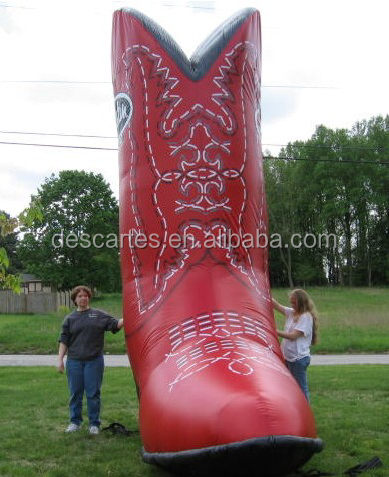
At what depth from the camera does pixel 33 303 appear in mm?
19578

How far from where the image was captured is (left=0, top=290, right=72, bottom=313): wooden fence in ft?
63.6

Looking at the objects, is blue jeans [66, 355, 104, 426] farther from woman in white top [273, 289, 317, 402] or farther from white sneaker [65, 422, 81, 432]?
woman in white top [273, 289, 317, 402]

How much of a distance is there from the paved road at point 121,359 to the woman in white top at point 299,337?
17.0 feet

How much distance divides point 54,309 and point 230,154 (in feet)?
54.1

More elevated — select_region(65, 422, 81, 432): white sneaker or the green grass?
select_region(65, 422, 81, 432): white sneaker

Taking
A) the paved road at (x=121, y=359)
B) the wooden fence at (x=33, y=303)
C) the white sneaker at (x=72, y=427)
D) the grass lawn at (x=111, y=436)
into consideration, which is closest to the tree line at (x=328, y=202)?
the wooden fence at (x=33, y=303)

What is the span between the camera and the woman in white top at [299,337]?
3.78 metres

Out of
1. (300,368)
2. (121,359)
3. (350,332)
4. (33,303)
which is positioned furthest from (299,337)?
(33,303)

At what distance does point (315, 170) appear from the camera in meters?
33.8

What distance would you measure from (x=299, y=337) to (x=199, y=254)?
98cm

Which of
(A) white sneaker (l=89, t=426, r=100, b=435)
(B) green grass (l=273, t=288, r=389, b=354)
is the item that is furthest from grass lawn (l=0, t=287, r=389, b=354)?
(A) white sneaker (l=89, t=426, r=100, b=435)

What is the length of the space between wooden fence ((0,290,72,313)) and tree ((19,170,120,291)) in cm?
592

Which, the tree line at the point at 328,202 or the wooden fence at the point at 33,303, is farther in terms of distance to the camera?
the tree line at the point at 328,202

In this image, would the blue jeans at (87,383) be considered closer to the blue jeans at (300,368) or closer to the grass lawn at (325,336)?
the blue jeans at (300,368)
